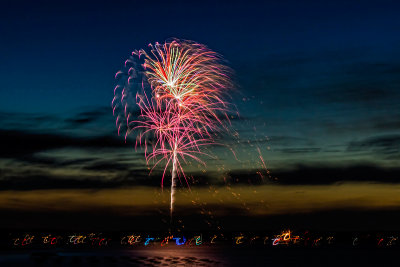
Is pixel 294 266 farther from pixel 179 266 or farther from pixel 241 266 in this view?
pixel 179 266

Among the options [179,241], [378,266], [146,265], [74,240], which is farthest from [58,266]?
[74,240]

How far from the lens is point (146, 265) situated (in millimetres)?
58344

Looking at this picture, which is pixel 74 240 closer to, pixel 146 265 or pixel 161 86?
pixel 146 265

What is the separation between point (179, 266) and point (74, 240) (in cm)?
14936

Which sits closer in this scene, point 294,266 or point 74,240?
point 294,266

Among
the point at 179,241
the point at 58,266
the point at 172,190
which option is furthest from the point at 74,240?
the point at 172,190

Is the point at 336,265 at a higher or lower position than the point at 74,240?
lower

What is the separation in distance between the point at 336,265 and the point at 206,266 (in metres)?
17.3

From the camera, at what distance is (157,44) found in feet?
153

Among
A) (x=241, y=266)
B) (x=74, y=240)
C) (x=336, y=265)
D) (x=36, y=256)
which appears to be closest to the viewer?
(x=241, y=266)

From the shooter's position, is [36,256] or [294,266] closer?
[294,266]

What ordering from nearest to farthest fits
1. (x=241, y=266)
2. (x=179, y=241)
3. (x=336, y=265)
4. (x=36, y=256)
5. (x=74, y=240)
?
1. (x=241, y=266)
2. (x=336, y=265)
3. (x=36, y=256)
4. (x=179, y=241)
5. (x=74, y=240)

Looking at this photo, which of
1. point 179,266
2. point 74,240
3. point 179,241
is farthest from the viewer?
point 74,240

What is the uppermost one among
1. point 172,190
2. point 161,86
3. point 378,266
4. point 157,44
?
point 157,44
